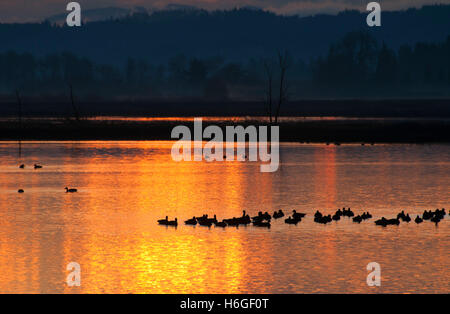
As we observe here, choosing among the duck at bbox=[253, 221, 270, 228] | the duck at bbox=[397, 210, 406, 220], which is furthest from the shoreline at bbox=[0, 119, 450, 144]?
the duck at bbox=[253, 221, 270, 228]

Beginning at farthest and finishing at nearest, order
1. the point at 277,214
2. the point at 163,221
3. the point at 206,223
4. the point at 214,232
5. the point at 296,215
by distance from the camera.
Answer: the point at 277,214
the point at 296,215
the point at 163,221
the point at 206,223
the point at 214,232

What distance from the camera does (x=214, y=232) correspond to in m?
30.7

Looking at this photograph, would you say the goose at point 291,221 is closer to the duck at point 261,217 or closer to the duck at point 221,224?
the duck at point 261,217

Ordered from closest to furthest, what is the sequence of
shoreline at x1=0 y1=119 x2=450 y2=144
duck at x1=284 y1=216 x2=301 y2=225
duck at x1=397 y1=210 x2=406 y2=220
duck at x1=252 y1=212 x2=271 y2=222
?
duck at x1=284 y1=216 x2=301 y2=225
duck at x1=252 y1=212 x2=271 y2=222
duck at x1=397 y1=210 x2=406 y2=220
shoreline at x1=0 y1=119 x2=450 y2=144

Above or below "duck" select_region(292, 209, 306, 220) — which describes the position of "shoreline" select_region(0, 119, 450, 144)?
above

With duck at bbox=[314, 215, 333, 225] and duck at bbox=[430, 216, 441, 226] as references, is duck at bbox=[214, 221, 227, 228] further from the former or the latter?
duck at bbox=[430, 216, 441, 226]

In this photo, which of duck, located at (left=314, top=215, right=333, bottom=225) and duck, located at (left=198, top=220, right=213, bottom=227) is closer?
duck, located at (left=198, top=220, right=213, bottom=227)

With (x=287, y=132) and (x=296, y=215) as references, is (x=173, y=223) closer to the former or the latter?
(x=296, y=215)

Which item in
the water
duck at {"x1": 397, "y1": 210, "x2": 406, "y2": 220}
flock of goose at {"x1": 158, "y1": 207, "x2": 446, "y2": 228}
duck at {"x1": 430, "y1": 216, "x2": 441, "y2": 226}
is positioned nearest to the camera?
the water

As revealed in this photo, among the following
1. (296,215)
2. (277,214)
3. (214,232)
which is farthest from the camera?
(277,214)

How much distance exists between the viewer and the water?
23500mm

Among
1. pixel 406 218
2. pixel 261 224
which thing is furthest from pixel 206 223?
pixel 406 218

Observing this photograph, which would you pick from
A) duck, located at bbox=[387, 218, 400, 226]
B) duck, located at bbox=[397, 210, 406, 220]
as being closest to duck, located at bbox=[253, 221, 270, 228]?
duck, located at bbox=[387, 218, 400, 226]

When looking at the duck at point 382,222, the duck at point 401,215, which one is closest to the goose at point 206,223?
the duck at point 382,222
